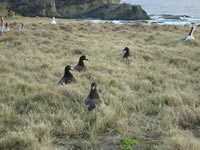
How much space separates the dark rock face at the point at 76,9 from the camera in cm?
7350

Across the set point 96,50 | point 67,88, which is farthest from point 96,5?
point 67,88

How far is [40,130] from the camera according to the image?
11.5ft

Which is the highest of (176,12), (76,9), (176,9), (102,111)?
(176,9)

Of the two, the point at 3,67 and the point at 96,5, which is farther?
the point at 96,5

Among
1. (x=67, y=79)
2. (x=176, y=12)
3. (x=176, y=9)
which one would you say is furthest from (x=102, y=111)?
(x=176, y=9)

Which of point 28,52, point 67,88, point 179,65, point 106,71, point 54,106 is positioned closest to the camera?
point 54,106

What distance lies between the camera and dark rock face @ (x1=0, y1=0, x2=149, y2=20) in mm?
73500

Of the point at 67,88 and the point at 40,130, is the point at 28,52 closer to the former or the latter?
the point at 67,88

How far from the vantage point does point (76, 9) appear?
8994cm

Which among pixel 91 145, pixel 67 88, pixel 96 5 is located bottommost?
pixel 91 145

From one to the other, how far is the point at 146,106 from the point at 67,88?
1885 mm

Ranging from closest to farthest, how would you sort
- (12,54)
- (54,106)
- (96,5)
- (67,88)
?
(54,106)
(67,88)
(12,54)
(96,5)

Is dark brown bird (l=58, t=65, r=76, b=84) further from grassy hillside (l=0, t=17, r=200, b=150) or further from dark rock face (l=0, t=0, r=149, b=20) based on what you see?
dark rock face (l=0, t=0, r=149, b=20)

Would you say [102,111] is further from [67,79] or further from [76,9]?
[76,9]
